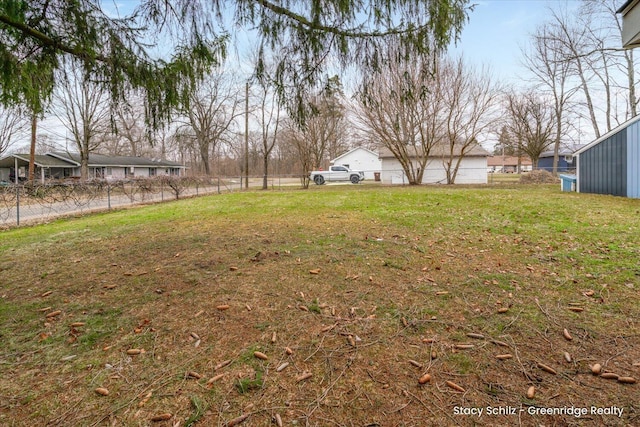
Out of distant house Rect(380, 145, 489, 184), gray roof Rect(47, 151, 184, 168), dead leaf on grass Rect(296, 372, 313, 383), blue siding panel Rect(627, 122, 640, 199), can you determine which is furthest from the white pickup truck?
dead leaf on grass Rect(296, 372, 313, 383)

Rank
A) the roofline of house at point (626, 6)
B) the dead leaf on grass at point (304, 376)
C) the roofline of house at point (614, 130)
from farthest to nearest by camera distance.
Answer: the roofline of house at point (614, 130) → the roofline of house at point (626, 6) → the dead leaf on grass at point (304, 376)

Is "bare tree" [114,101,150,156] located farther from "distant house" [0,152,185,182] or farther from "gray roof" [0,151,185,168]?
"gray roof" [0,151,185,168]

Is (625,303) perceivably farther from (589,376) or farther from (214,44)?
(214,44)

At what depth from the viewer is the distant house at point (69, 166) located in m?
27.2

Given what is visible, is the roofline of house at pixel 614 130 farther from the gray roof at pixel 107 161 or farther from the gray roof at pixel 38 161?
the gray roof at pixel 38 161

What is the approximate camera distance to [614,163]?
10508 mm

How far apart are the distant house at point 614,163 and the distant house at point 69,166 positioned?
26.5 meters

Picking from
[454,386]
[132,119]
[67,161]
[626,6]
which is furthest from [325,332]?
[67,161]

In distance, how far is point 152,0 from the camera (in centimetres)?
324

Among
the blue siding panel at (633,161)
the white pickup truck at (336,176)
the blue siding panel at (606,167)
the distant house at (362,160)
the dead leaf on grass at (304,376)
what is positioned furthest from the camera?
the distant house at (362,160)

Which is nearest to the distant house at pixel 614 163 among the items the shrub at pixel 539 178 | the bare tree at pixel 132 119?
the shrub at pixel 539 178

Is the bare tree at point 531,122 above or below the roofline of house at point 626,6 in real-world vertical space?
above

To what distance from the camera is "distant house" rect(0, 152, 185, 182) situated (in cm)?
2722

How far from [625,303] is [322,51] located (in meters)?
3.50
